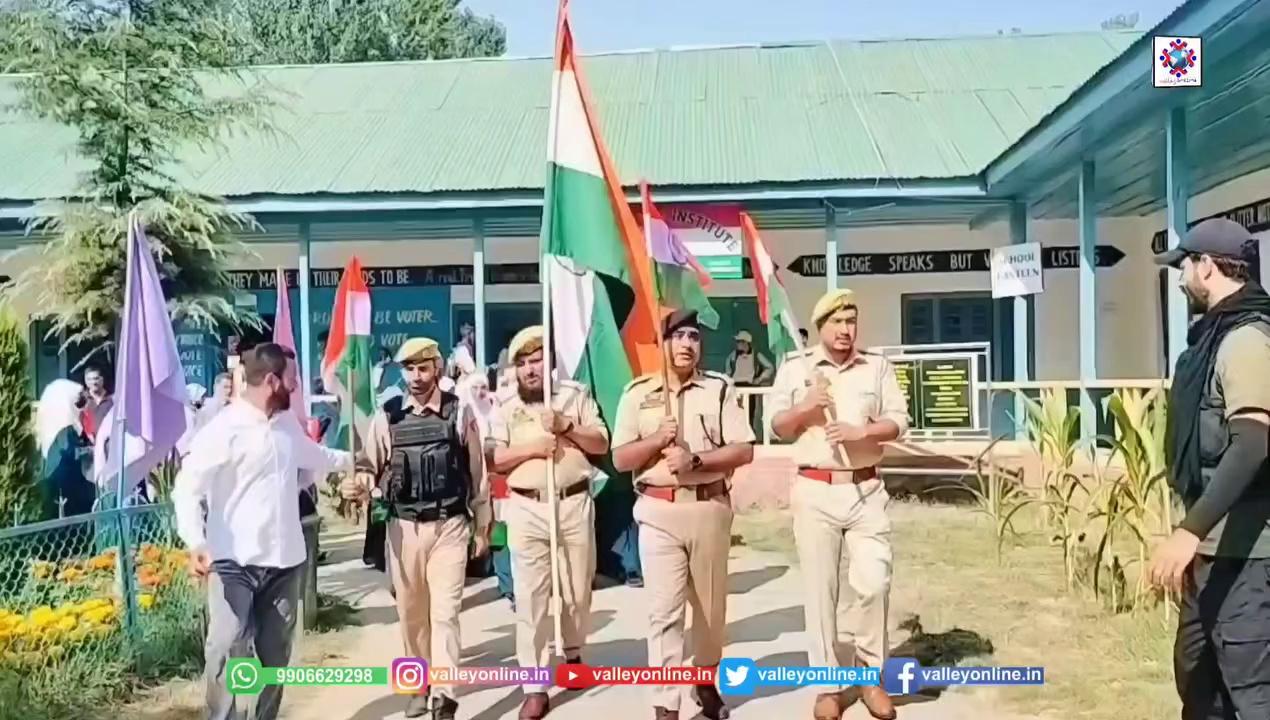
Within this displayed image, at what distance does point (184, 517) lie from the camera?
4543mm

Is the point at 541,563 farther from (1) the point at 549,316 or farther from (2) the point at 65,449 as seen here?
(2) the point at 65,449

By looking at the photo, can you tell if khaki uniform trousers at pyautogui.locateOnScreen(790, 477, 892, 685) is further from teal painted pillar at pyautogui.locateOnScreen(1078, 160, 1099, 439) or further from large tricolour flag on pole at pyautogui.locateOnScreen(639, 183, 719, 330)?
teal painted pillar at pyautogui.locateOnScreen(1078, 160, 1099, 439)

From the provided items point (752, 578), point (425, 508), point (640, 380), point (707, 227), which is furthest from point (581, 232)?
Answer: point (707, 227)

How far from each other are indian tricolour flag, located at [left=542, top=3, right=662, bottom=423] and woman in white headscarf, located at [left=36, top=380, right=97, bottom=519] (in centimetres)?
470

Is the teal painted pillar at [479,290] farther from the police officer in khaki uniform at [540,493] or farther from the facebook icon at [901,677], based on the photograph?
the facebook icon at [901,677]

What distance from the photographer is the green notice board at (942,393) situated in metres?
10.4

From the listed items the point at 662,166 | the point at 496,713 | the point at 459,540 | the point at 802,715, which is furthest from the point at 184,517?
the point at 662,166

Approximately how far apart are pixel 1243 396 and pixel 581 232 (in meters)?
2.49

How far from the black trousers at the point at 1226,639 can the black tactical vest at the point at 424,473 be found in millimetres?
2892

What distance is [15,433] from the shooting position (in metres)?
7.16

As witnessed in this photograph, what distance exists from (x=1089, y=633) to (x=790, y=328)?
2158 millimetres

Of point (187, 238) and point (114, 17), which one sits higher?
point (114, 17)

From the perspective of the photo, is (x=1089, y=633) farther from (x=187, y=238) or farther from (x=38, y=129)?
(x=38, y=129)

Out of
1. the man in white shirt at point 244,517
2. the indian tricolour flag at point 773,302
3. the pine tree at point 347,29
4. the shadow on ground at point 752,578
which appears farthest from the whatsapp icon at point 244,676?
the pine tree at point 347,29
